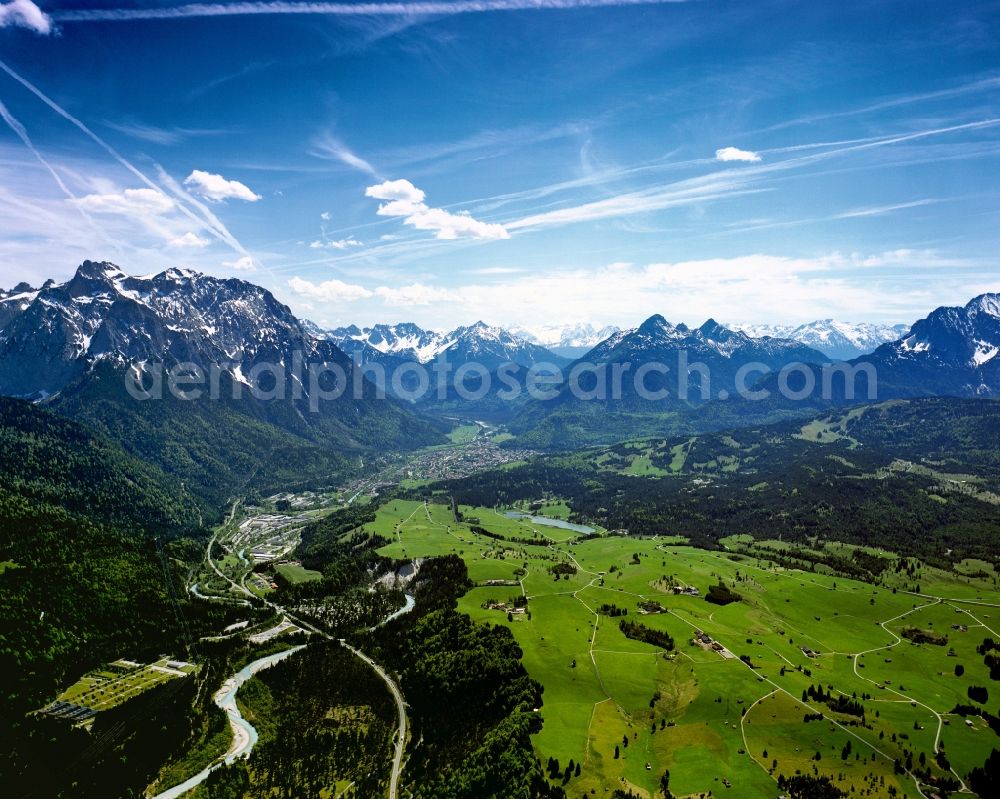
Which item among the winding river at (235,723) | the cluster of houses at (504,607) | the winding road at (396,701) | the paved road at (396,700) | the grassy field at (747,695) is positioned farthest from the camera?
the cluster of houses at (504,607)

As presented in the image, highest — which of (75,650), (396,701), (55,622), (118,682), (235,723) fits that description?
(55,622)

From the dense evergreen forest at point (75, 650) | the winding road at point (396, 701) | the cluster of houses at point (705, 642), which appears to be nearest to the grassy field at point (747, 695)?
the cluster of houses at point (705, 642)

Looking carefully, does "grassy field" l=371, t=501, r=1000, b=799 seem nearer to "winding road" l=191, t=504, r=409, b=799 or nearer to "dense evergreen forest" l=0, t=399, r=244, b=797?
"winding road" l=191, t=504, r=409, b=799

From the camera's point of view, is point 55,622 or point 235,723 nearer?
point 235,723

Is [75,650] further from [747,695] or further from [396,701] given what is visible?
[747,695]

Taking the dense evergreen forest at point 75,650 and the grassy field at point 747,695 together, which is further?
the dense evergreen forest at point 75,650

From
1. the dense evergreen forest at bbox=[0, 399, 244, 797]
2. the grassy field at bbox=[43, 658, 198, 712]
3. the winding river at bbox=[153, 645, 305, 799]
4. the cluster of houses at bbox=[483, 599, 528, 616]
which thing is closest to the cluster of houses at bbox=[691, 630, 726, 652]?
the cluster of houses at bbox=[483, 599, 528, 616]

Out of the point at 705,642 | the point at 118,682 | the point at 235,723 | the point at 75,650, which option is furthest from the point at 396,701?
the point at 75,650

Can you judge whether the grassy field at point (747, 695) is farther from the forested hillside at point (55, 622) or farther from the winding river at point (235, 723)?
the forested hillside at point (55, 622)
